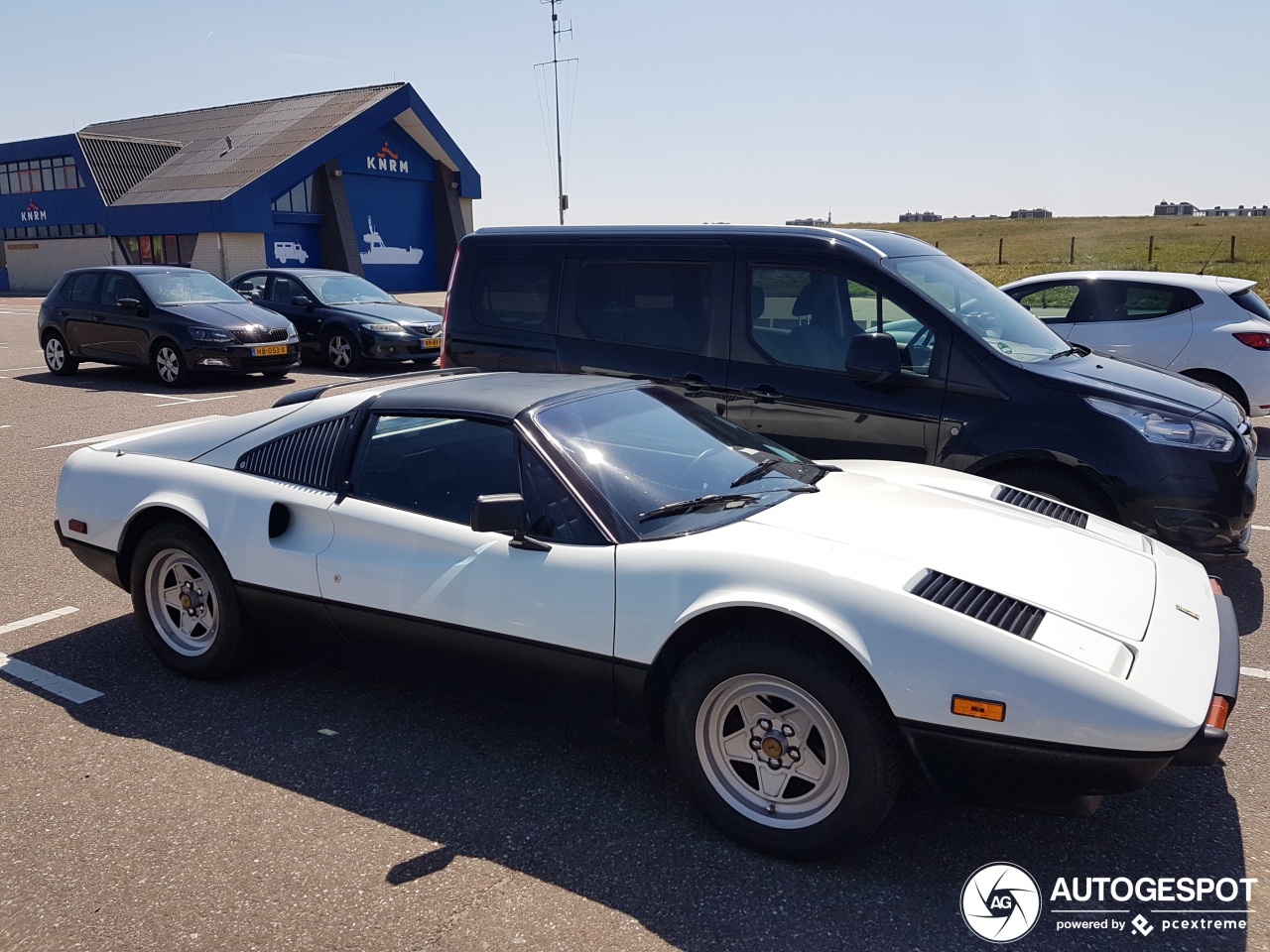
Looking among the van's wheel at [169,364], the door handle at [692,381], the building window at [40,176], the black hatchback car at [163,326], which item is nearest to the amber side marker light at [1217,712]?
the door handle at [692,381]

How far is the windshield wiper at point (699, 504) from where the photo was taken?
3.30 meters

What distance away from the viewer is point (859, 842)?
2789 mm

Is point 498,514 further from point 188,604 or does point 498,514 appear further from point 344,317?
point 344,317

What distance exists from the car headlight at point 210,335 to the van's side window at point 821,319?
995 cm

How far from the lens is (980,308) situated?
18.3 feet

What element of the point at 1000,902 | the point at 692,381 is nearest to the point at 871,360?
the point at 692,381

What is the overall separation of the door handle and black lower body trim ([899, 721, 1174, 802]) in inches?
127

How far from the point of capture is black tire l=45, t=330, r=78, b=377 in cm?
1475

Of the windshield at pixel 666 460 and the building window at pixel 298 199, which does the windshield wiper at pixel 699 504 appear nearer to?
the windshield at pixel 666 460

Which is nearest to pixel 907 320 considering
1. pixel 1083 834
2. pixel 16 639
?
pixel 1083 834

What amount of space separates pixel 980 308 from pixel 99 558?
464cm

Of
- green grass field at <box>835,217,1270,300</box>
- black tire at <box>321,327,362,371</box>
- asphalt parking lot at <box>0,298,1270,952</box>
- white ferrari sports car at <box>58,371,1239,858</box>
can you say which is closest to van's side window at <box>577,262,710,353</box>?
white ferrari sports car at <box>58,371,1239,858</box>

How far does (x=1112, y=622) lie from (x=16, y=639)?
15.3 ft

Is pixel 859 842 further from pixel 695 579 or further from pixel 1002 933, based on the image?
pixel 695 579
